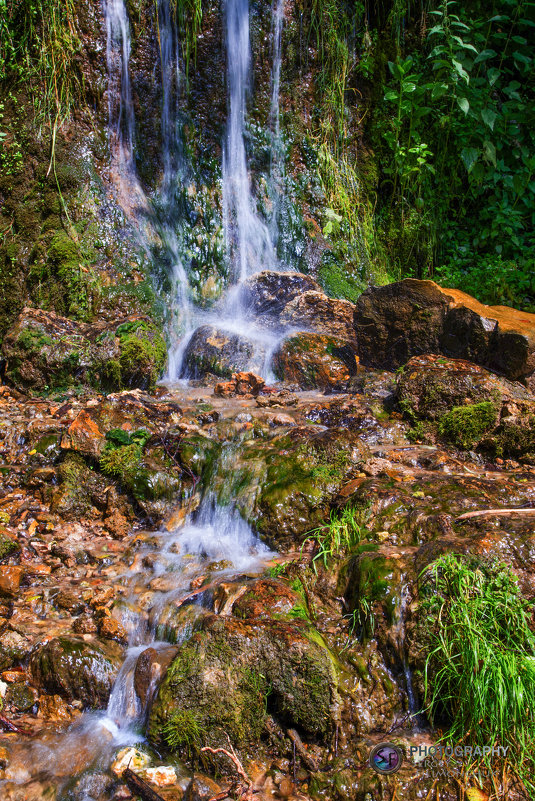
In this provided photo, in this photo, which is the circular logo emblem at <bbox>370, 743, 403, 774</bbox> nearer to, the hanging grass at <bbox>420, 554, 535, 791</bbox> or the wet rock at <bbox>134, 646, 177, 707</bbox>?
the hanging grass at <bbox>420, 554, 535, 791</bbox>

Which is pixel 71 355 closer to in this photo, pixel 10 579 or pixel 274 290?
pixel 10 579

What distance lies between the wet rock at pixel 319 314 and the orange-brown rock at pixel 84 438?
3721mm


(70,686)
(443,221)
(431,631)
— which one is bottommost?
(70,686)

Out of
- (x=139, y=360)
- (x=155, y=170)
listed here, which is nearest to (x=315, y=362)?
(x=139, y=360)

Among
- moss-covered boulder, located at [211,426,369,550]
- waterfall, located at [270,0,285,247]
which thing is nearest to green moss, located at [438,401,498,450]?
moss-covered boulder, located at [211,426,369,550]

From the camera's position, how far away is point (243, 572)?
3410mm

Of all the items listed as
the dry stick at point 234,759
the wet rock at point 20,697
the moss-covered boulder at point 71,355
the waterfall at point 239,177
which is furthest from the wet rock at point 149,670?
the waterfall at point 239,177

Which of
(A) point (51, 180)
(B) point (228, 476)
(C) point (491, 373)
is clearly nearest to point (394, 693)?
(B) point (228, 476)

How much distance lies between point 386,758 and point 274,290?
21.6 feet

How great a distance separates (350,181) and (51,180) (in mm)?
5180

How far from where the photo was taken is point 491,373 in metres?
5.07

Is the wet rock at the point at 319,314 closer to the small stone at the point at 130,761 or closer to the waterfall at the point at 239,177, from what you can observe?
the waterfall at the point at 239,177

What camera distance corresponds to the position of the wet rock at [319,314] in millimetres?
7346

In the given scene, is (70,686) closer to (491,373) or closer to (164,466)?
(164,466)
